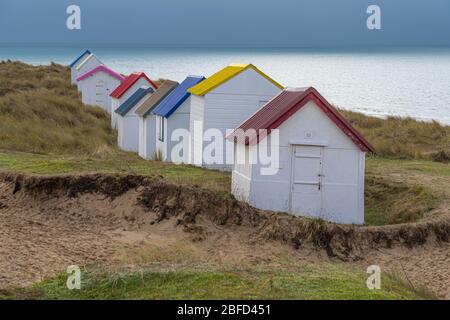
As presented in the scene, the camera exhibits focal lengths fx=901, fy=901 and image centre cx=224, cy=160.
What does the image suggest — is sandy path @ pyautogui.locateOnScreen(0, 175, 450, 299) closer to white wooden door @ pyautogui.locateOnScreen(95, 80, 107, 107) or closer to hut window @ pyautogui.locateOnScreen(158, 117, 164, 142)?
hut window @ pyautogui.locateOnScreen(158, 117, 164, 142)

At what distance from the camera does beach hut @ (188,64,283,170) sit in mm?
27625

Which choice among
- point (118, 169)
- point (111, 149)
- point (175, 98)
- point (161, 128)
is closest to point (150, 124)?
point (111, 149)

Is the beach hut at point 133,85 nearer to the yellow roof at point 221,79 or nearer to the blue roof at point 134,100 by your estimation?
the blue roof at point 134,100

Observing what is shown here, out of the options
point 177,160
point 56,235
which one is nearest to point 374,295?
point 56,235

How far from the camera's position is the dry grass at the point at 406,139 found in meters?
33.6

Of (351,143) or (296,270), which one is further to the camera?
(351,143)

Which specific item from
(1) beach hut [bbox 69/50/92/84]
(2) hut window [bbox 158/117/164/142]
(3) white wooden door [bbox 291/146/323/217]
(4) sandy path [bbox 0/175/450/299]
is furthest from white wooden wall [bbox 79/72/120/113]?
(3) white wooden door [bbox 291/146/323/217]

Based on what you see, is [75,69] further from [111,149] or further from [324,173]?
[324,173]

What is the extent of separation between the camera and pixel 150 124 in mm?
33562

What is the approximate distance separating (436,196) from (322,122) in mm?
3622

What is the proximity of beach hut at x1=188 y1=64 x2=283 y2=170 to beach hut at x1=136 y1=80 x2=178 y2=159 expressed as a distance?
182 inches

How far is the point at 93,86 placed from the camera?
177 feet
